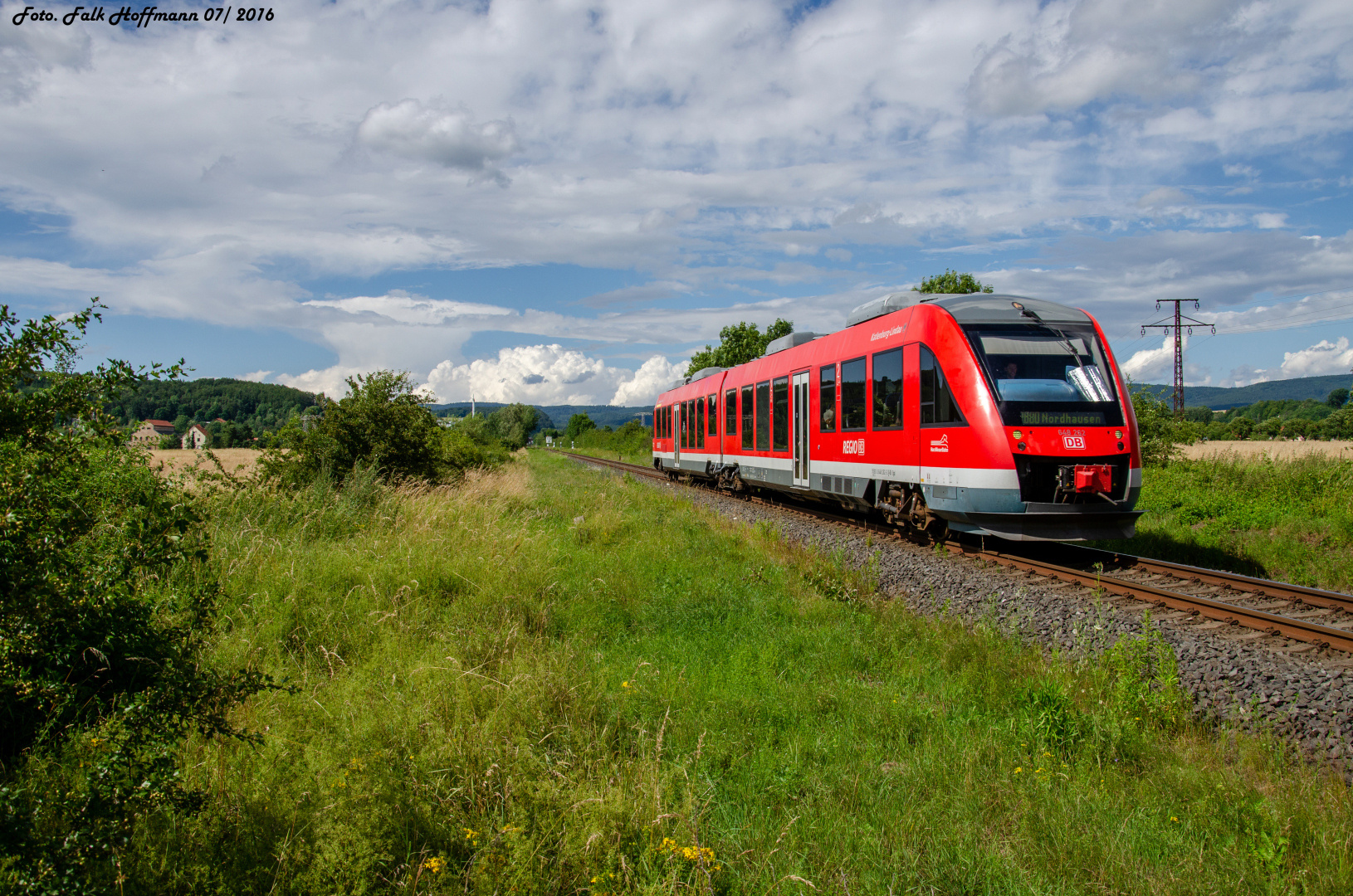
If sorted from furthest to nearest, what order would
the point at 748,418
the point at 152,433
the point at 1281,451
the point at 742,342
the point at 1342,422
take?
the point at 742,342 < the point at 748,418 < the point at 1342,422 < the point at 1281,451 < the point at 152,433

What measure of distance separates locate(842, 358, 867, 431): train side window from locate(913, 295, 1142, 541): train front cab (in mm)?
2024

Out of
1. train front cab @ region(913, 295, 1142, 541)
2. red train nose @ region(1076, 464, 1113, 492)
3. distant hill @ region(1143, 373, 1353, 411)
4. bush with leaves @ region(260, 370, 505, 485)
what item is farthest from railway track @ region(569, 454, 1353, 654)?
distant hill @ region(1143, 373, 1353, 411)

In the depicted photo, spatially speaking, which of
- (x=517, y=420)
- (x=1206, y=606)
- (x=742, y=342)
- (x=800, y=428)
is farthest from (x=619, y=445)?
(x=1206, y=606)

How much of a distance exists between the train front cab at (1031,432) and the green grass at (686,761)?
2542 millimetres

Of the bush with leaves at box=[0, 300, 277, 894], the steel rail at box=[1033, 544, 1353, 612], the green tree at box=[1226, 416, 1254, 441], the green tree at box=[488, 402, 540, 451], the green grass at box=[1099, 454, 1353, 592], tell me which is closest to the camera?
the bush with leaves at box=[0, 300, 277, 894]

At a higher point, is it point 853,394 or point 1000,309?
point 1000,309

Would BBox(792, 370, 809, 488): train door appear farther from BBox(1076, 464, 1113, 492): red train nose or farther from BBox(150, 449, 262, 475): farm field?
BBox(150, 449, 262, 475): farm field

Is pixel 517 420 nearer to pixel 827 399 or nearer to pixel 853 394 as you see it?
pixel 827 399

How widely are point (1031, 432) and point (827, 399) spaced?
15.2 ft

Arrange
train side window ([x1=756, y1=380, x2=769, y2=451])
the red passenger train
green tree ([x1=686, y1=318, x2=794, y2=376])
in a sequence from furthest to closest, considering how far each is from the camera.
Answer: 1. green tree ([x1=686, y1=318, x2=794, y2=376])
2. train side window ([x1=756, y1=380, x2=769, y2=451])
3. the red passenger train

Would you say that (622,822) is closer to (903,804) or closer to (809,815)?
(809,815)

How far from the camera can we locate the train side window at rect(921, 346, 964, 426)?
8984 millimetres

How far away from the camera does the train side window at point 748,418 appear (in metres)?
17.0

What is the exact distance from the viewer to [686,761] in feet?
11.6
